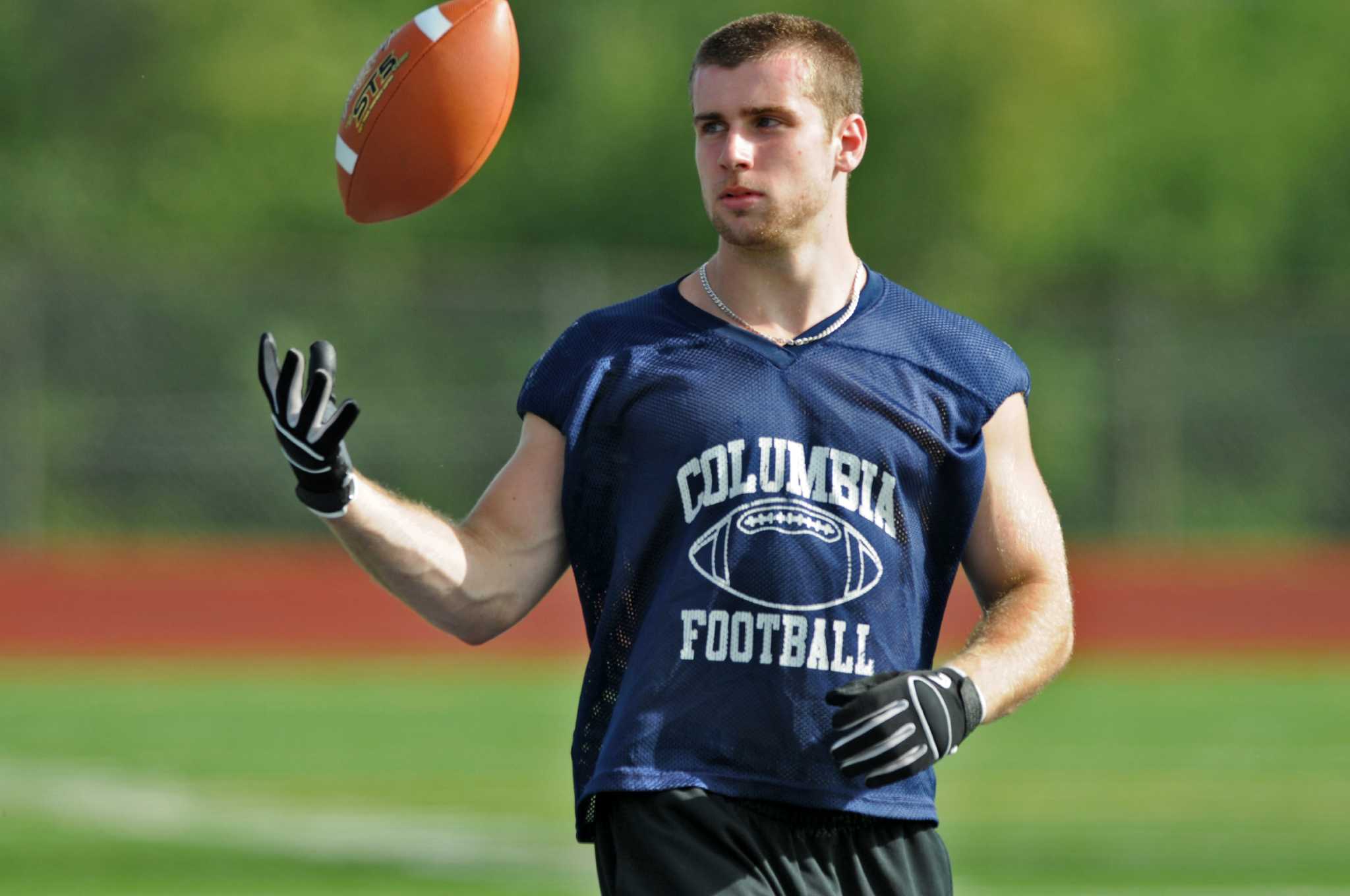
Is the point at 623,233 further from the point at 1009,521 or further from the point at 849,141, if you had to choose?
the point at 1009,521

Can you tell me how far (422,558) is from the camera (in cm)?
374

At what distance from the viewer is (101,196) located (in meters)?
26.5

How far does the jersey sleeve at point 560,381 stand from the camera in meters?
3.87

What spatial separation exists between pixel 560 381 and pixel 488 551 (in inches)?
11.9

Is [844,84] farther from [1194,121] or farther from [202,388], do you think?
[1194,121]

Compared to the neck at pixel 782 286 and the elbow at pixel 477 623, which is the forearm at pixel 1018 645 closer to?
the neck at pixel 782 286

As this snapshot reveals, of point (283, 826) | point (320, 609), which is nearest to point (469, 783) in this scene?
point (283, 826)

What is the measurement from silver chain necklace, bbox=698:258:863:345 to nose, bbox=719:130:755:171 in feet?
0.70

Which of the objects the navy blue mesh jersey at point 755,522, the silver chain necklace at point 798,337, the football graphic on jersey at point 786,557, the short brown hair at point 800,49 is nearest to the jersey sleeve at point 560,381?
the navy blue mesh jersey at point 755,522

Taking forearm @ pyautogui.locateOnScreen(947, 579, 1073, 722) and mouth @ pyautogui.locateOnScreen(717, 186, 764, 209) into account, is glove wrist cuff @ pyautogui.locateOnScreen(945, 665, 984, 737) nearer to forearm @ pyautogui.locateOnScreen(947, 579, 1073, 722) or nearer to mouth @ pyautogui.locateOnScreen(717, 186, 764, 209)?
forearm @ pyautogui.locateOnScreen(947, 579, 1073, 722)

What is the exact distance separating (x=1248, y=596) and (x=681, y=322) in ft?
49.9

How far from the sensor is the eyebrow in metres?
3.79

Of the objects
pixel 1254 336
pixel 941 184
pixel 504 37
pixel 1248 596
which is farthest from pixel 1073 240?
pixel 504 37

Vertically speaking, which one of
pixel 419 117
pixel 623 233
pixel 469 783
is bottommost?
pixel 419 117
